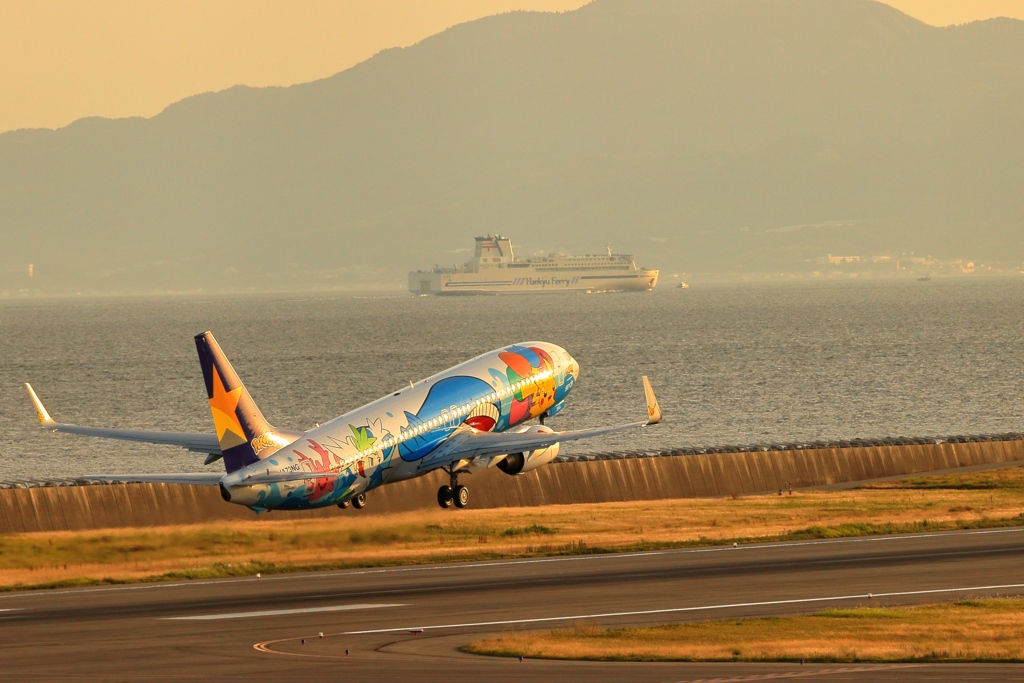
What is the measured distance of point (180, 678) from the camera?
30.8 m

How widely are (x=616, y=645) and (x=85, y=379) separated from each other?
152425 millimetres

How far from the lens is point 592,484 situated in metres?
70.9

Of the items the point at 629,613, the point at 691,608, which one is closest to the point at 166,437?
the point at 629,613

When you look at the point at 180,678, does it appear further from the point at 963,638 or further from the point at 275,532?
the point at 275,532

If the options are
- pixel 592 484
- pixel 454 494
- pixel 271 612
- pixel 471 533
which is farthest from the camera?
pixel 592 484

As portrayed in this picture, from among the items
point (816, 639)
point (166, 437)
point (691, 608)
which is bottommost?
point (691, 608)

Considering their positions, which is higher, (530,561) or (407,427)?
(407,427)

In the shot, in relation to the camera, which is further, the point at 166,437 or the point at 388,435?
the point at 166,437

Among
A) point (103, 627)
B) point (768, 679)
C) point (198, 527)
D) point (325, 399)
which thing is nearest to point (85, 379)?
point (325, 399)

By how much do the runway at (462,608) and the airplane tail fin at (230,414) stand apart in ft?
12.6

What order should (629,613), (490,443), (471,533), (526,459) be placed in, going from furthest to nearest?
1. (471,533)
2. (526,459)
3. (490,443)
4. (629,613)

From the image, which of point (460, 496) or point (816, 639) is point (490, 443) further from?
point (816, 639)

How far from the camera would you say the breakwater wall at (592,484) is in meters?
59.7

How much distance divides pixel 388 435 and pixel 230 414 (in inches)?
260
